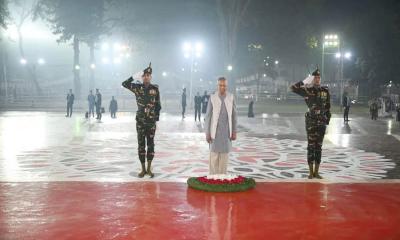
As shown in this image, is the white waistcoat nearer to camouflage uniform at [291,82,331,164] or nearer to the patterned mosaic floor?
camouflage uniform at [291,82,331,164]

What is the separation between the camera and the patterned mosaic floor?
30.8ft

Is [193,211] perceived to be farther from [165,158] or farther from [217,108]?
[165,158]

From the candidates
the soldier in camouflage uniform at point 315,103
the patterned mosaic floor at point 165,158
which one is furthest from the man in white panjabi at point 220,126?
the soldier in camouflage uniform at point 315,103

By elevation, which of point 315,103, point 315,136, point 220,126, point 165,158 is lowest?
point 165,158

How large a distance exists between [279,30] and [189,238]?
153 ft

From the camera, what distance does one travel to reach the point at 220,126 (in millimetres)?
7926

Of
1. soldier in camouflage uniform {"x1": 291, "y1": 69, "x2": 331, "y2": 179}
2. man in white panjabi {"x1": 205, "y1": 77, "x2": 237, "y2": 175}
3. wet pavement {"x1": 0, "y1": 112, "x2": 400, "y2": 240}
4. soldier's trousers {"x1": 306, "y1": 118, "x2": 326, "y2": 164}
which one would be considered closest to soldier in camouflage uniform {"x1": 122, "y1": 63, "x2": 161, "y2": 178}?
wet pavement {"x1": 0, "y1": 112, "x2": 400, "y2": 240}

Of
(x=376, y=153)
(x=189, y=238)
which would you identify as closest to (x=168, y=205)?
(x=189, y=238)

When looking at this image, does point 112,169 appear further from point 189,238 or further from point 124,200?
point 189,238

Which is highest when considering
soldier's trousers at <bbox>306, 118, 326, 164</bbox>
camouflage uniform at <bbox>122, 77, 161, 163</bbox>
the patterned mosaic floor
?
camouflage uniform at <bbox>122, 77, 161, 163</bbox>

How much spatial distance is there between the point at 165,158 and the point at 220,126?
411cm

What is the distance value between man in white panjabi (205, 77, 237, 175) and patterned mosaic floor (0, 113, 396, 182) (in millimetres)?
1169

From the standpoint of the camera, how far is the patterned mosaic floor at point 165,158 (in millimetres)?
9398

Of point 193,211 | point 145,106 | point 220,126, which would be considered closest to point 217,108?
point 220,126
